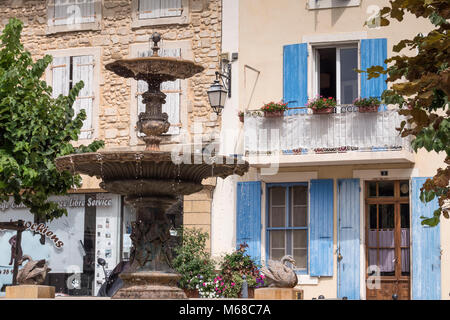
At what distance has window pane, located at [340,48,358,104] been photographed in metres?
17.9

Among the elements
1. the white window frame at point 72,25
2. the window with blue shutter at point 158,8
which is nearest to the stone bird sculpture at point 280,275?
the window with blue shutter at point 158,8

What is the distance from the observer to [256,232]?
18016 millimetres

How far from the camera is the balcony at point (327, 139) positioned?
16781 millimetres

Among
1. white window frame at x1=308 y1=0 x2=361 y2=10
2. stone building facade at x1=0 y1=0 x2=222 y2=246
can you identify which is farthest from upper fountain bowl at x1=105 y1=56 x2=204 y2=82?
white window frame at x1=308 y1=0 x2=361 y2=10

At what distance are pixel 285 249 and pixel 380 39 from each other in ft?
14.9

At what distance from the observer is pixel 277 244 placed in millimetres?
18031

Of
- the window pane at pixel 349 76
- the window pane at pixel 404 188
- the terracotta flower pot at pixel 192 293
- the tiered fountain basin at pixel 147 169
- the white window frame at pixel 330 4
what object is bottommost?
the terracotta flower pot at pixel 192 293

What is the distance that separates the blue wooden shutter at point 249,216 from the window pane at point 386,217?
7.90ft

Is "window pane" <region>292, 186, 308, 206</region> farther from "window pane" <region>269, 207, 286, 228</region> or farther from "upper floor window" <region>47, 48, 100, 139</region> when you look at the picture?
"upper floor window" <region>47, 48, 100, 139</region>

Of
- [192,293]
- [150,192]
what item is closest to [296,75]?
[192,293]

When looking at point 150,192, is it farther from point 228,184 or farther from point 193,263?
point 228,184

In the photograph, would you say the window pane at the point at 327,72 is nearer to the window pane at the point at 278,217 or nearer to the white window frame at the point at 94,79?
the window pane at the point at 278,217

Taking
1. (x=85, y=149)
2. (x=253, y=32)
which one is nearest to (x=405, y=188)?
(x=253, y=32)

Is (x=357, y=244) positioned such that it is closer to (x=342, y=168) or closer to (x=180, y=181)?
(x=342, y=168)
